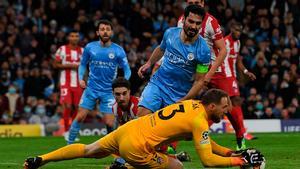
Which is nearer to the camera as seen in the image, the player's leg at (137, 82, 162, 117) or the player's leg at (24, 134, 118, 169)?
the player's leg at (24, 134, 118, 169)

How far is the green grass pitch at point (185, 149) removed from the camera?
12.8m

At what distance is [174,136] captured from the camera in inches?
393

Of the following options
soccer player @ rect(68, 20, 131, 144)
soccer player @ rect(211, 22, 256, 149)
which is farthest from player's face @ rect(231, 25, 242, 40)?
soccer player @ rect(68, 20, 131, 144)

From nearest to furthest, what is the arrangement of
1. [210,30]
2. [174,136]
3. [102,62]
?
[174,136] < [210,30] < [102,62]

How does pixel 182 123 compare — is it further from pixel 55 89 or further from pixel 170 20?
pixel 170 20

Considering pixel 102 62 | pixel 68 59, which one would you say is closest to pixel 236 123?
pixel 102 62

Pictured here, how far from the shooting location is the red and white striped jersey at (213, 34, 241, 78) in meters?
15.6

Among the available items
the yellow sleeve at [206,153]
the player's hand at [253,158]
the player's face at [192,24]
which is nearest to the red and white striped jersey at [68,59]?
the player's face at [192,24]

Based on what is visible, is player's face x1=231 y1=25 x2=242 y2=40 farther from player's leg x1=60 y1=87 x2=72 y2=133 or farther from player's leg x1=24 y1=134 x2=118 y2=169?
player's leg x1=24 y1=134 x2=118 y2=169

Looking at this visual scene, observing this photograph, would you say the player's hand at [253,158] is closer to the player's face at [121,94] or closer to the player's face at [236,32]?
the player's face at [121,94]

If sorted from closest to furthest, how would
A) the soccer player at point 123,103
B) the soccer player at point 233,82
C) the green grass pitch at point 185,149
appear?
the soccer player at point 123,103 → the green grass pitch at point 185,149 → the soccer player at point 233,82

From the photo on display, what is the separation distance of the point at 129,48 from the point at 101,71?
9900 millimetres

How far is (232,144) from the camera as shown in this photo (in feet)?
56.4

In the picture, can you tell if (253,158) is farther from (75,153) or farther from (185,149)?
(185,149)
